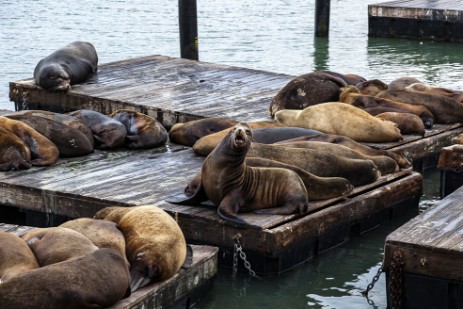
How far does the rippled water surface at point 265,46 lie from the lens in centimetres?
769

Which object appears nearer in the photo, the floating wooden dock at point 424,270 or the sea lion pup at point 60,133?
the floating wooden dock at point 424,270

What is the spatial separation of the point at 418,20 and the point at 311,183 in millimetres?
12266

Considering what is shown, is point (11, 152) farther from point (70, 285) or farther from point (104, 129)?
point (70, 285)

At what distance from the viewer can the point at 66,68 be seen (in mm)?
12539

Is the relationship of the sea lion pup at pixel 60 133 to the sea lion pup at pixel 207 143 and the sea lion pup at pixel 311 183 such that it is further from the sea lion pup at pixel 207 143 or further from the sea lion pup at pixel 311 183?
the sea lion pup at pixel 311 183

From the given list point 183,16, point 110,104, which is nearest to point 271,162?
point 110,104

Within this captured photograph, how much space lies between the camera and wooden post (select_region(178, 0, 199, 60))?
601 inches

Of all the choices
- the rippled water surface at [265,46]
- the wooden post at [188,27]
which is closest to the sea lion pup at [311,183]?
the rippled water surface at [265,46]

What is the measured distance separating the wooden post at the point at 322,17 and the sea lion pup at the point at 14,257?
13.8 meters

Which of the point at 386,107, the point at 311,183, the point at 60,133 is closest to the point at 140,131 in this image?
the point at 60,133

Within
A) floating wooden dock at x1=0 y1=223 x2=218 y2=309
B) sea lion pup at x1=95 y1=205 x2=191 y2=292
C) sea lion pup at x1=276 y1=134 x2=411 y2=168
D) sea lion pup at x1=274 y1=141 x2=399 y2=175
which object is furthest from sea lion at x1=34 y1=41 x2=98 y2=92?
sea lion pup at x1=95 y1=205 x2=191 y2=292

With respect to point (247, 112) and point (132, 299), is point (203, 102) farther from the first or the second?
point (132, 299)

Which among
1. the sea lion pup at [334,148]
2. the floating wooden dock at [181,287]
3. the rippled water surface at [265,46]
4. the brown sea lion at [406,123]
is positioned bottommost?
the rippled water surface at [265,46]

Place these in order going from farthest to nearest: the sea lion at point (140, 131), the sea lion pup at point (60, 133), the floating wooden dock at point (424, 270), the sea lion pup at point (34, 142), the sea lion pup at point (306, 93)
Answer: the sea lion pup at point (306, 93) < the sea lion at point (140, 131) < the sea lion pup at point (60, 133) < the sea lion pup at point (34, 142) < the floating wooden dock at point (424, 270)
